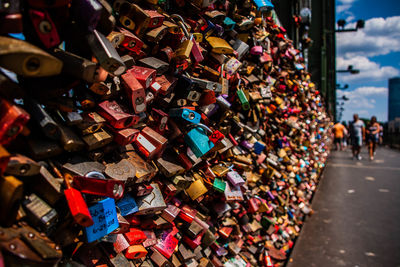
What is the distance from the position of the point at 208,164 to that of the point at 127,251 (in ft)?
2.78

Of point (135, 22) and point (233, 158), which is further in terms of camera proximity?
point (233, 158)

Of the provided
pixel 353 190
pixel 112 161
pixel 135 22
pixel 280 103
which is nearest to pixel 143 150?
pixel 112 161

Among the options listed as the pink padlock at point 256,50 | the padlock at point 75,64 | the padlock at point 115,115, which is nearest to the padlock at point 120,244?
the padlock at point 115,115

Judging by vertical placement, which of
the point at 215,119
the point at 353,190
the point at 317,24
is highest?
the point at 317,24

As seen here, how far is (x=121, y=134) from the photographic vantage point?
46.2 inches

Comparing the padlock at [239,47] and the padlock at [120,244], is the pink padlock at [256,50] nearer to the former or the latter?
the padlock at [239,47]

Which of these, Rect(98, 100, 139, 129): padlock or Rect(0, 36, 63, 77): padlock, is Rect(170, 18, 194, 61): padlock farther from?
Rect(0, 36, 63, 77): padlock

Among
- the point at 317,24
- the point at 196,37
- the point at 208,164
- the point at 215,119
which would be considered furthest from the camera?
the point at 317,24

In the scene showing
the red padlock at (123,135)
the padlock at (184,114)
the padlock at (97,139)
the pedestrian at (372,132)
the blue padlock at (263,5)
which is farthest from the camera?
the pedestrian at (372,132)

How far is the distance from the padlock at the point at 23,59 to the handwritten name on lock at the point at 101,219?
0.52 m

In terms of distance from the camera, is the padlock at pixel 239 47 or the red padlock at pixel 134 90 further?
the padlock at pixel 239 47

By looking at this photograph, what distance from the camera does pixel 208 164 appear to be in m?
1.94

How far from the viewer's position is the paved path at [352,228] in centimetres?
306

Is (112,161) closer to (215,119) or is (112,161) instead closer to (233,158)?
(215,119)
